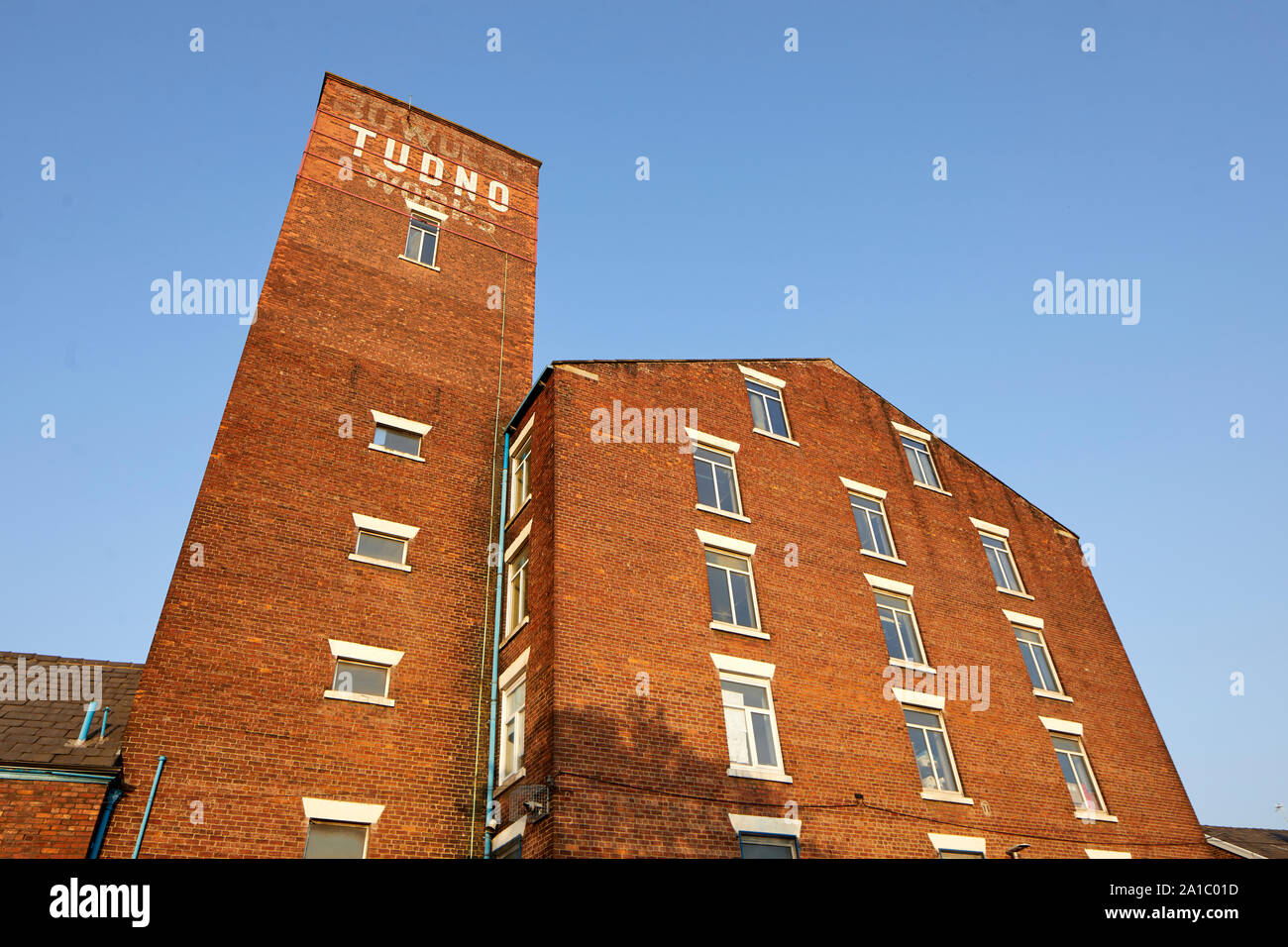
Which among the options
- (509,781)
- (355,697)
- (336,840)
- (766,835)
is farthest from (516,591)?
(766,835)

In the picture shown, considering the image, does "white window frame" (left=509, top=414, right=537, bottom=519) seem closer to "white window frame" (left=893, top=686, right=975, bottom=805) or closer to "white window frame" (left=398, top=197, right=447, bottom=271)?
"white window frame" (left=398, top=197, right=447, bottom=271)

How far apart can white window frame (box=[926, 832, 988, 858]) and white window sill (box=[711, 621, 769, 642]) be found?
502 centimetres

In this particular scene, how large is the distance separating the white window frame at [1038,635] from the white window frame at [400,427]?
51.8 feet

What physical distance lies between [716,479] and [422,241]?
39.3ft

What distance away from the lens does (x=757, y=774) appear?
1572 centimetres

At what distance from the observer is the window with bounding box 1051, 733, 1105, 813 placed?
20609 millimetres

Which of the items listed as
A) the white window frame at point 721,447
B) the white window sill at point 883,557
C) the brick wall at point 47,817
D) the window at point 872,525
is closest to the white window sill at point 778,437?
the white window frame at point 721,447

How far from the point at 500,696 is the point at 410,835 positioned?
310 centimetres

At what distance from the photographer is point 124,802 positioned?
44.8 ft

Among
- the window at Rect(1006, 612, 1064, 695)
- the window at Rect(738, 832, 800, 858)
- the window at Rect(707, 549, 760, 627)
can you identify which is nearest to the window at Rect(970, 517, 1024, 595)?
the window at Rect(1006, 612, 1064, 695)
